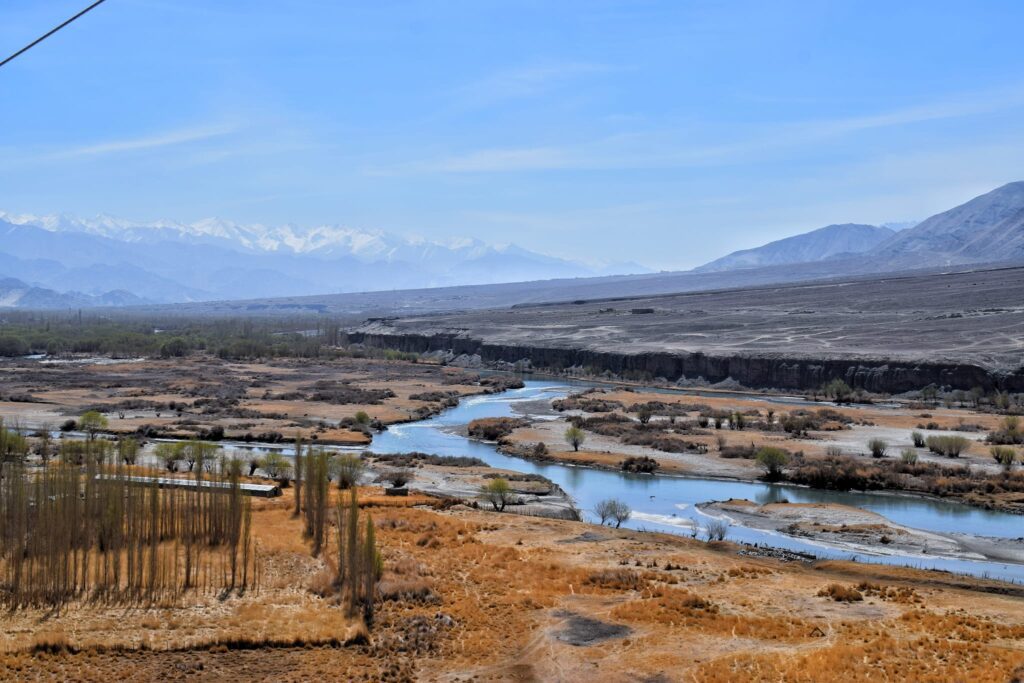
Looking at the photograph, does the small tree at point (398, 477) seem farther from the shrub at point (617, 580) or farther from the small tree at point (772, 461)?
the shrub at point (617, 580)

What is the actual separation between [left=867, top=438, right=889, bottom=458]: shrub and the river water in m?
6.56

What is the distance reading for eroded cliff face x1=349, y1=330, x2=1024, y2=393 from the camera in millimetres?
75250

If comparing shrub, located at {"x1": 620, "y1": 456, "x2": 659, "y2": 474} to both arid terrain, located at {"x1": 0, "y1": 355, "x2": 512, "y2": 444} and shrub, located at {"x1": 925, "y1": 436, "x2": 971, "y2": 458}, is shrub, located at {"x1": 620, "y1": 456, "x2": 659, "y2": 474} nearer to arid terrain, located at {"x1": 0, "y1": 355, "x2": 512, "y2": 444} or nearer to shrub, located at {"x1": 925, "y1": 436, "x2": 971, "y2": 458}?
shrub, located at {"x1": 925, "y1": 436, "x2": 971, "y2": 458}

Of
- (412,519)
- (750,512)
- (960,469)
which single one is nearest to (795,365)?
(960,469)

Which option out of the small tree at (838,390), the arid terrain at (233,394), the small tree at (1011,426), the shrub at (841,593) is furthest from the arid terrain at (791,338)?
the shrub at (841,593)

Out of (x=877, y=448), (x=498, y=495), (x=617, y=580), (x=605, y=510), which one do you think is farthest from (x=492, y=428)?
(x=617, y=580)

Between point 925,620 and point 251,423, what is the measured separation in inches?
1840

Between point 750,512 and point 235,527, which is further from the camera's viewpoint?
point 750,512

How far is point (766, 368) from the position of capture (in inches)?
3410

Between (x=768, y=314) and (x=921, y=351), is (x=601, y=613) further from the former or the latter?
(x=768, y=314)

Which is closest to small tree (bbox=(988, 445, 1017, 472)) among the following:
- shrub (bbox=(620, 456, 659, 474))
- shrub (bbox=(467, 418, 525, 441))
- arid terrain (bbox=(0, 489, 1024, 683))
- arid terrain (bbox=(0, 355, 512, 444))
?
shrub (bbox=(620, 456, 659, 474))

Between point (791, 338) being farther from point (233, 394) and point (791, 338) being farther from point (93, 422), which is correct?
point (93, 422)

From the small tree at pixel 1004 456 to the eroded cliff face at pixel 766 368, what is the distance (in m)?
28.0

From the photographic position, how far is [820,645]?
20.9m
